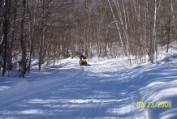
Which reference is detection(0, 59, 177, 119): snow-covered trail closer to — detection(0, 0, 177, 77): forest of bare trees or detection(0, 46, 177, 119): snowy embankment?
detection(0, 46, 177, 119): snowy embankment

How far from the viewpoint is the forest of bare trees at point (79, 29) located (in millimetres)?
17892

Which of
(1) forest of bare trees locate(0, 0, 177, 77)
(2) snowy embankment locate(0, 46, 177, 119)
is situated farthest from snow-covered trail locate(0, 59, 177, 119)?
(1) forest of bare trees locate(0, 0, 177, 77)

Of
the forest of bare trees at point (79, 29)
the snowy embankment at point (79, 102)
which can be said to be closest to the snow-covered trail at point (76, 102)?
the snowy embankment at point (79, 102)

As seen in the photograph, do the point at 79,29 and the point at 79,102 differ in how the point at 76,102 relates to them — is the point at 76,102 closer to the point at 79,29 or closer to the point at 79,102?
the point at 79,102

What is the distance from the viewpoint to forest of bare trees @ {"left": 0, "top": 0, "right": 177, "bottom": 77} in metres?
17.9

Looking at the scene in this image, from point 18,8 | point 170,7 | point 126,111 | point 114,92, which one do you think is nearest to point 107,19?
point 170,7

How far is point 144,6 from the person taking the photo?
28.6 metres

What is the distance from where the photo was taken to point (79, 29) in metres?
48.7

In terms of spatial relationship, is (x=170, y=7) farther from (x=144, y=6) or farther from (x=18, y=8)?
(x=18, y=8)

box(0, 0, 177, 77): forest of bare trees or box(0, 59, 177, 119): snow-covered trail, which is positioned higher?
box(0, 0, 177, 77): forest of bare trees

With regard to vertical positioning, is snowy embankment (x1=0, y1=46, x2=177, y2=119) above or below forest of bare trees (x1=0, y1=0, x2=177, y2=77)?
below

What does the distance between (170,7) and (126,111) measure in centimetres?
3813

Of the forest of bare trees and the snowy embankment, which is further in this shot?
the forest of bare trees

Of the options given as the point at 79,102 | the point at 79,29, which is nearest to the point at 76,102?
the point at 79,102
